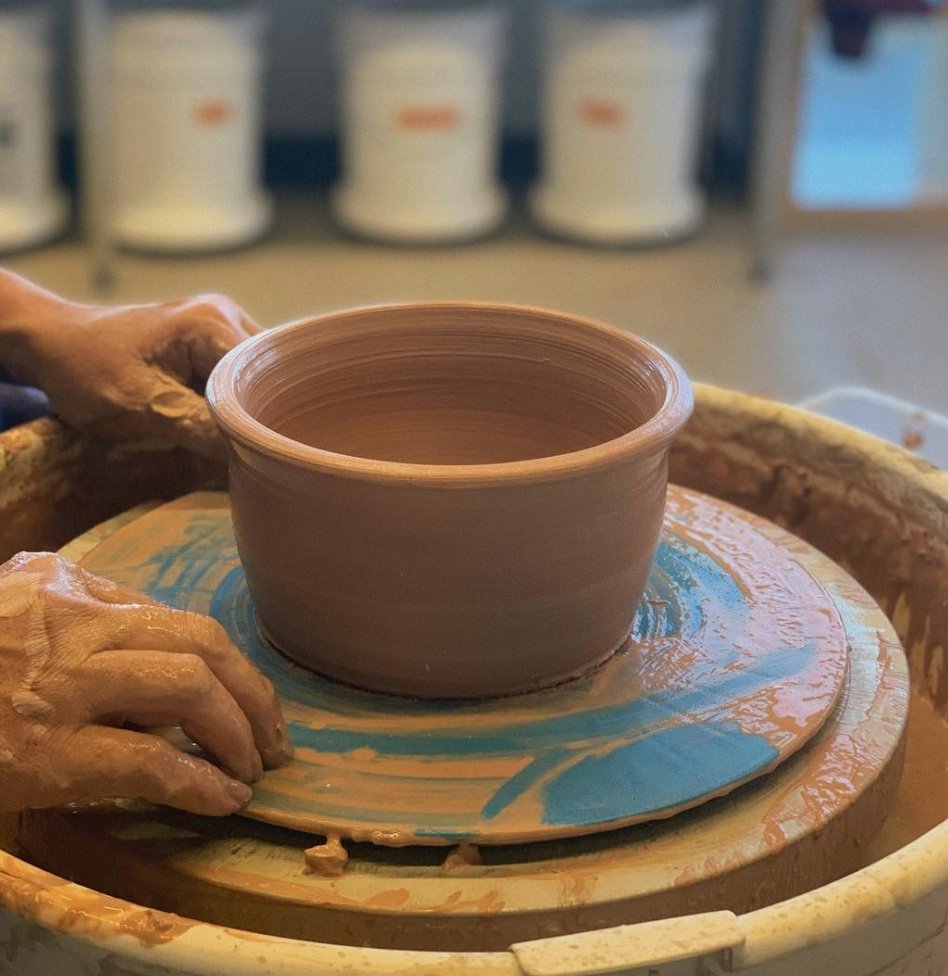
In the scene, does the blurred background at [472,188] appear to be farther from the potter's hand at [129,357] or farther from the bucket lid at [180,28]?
the potter's hand at [129,357]

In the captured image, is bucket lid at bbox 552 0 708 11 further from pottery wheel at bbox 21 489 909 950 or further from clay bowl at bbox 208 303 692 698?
pottery wheel at bbox 21 489 909 950

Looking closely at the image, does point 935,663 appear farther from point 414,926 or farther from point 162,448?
point 162,448

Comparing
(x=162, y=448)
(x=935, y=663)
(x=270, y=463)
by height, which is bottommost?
(x=935, y=663)

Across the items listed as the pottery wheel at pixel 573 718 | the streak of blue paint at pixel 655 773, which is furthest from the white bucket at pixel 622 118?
the streak of blue paint at pixel 655 773

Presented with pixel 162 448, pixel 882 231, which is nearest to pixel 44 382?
pixel 162 448

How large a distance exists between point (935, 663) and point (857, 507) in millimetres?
181

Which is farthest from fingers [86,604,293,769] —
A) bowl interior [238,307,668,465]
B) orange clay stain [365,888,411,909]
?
bowl interior [238,307,668,465]

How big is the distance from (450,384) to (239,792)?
0.48 m

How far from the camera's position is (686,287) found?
12.2ft

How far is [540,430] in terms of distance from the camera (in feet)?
3.80

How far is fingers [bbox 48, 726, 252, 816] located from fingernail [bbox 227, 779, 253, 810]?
0.01 meters

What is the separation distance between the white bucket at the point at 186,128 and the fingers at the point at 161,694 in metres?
3.16

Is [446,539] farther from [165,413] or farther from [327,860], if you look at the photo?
[165,413]

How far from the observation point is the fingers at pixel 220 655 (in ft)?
2.59
